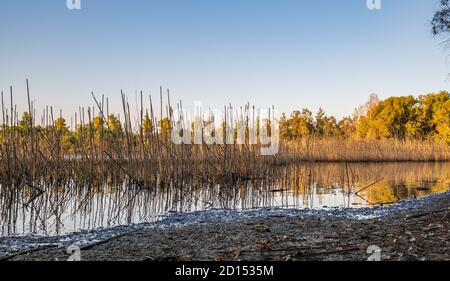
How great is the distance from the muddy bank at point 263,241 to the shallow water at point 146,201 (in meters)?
1.35

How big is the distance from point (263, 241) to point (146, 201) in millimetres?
5041

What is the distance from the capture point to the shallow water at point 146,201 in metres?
6.70

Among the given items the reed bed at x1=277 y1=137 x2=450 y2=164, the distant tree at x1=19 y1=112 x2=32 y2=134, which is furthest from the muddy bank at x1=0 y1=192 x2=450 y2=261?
the reed bed at x1=277 y1=137 x2=450 y2=164

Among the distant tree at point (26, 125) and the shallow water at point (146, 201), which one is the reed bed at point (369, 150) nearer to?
the shallow water at point (146, 201)

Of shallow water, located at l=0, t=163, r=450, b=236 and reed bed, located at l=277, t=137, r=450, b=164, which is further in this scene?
reed bed, located at l=277, t=137, r=450, b=164

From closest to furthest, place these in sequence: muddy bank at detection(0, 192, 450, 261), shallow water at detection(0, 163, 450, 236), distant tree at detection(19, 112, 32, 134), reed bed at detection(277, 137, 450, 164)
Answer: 1. muddy bank at detection(0, 192, 450, 261)
2. shallow water at detection(0, 163, 450, 236)
3. distant tree at detection(19, 112, 32, 134)
4. reed bed at detection(277, 137, 450, 164)

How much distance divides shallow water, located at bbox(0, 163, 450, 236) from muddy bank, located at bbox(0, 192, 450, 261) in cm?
135

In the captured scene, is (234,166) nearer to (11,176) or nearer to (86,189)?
(86,189)

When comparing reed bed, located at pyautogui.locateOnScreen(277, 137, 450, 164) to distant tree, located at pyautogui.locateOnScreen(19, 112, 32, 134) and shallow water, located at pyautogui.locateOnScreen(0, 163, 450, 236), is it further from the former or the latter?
distant tree, located at pyautogui.locateOnScreen(19, 112, 32, 134)

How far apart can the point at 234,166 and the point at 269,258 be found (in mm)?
7594

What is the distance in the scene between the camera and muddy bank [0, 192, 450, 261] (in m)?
3.51

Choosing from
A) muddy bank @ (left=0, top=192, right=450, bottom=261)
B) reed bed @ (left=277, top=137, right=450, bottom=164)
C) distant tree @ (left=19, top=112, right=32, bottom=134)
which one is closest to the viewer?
muddy bank @ (left=0, top=192, right=450, bottom=261)

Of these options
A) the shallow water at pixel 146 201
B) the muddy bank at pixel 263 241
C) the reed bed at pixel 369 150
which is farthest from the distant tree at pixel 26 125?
the reed bed at pixel 369 150
